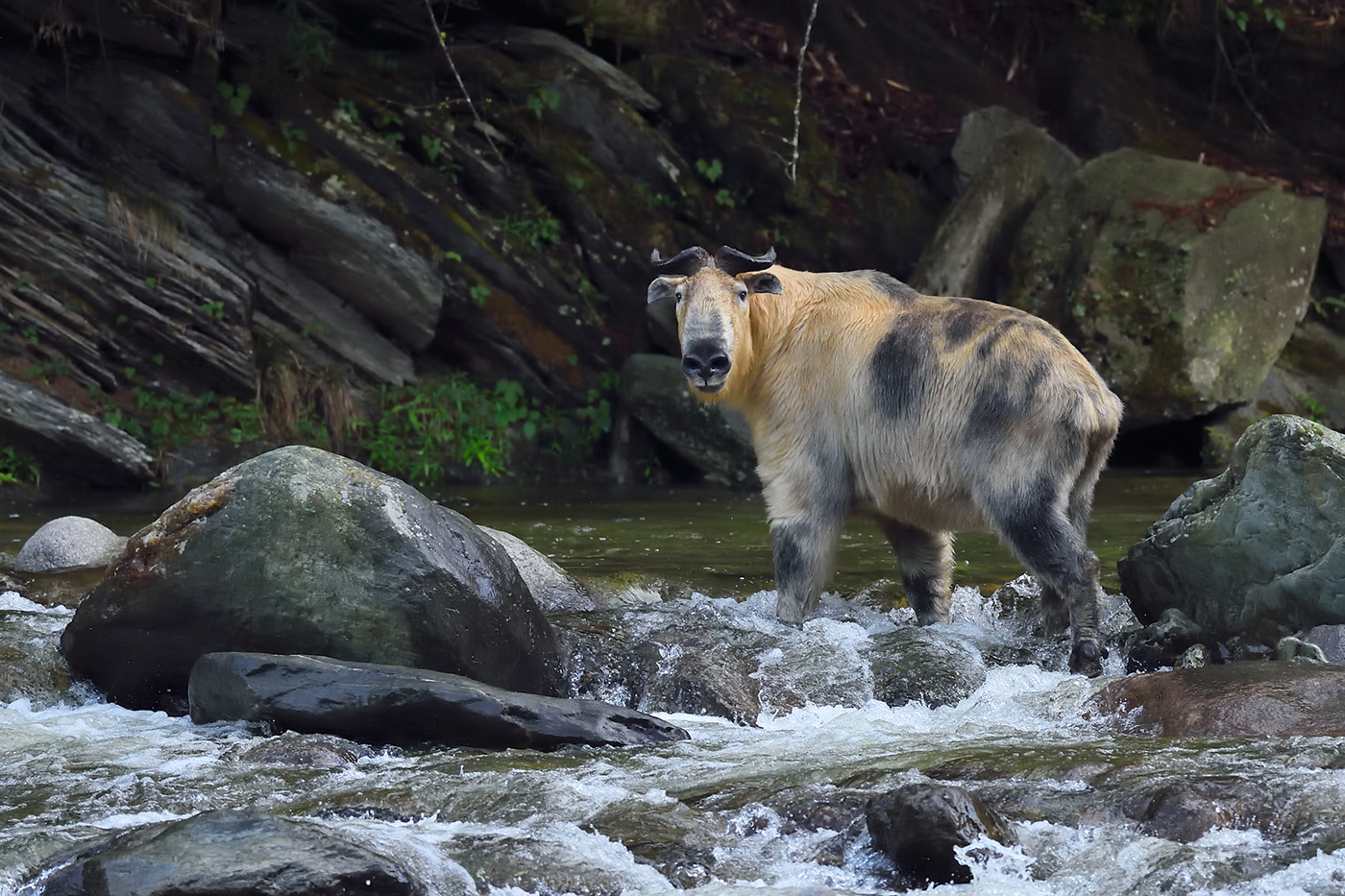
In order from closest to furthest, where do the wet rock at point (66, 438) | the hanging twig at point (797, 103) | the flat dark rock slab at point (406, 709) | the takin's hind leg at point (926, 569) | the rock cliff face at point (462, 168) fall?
the flat dark rock slab at point (406, 709) → the takin's hind leg at point (926, 569) → the wet rock at point (66, 438) → the rock cliff face at point (462, 168) → the hanging twig at point (797, 103)

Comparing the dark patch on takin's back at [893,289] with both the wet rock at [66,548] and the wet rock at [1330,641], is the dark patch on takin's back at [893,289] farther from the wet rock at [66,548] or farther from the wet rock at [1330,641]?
the wet rock at [66,548]

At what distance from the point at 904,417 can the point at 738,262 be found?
114cm

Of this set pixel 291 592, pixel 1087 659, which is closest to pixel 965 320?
pixel 1087 659

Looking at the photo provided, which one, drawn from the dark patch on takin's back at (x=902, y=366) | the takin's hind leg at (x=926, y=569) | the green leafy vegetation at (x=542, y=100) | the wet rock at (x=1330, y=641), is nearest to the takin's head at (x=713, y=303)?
the dark patch on takin's back at (x=902, y=366)

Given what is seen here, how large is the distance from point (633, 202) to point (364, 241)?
2.79m

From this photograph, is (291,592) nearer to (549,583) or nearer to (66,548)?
(549,583)

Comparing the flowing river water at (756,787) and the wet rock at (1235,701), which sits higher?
the wet rock at (1235,701)

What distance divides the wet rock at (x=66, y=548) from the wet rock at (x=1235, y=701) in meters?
5.30

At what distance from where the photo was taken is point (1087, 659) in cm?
617

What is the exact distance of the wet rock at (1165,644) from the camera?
622 cm

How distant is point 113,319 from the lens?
12633 millimetres

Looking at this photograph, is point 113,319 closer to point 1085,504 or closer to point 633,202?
point 633,202

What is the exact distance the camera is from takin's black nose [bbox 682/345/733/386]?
6.62 m

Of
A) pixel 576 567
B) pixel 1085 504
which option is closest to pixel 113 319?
pixel 576 567
